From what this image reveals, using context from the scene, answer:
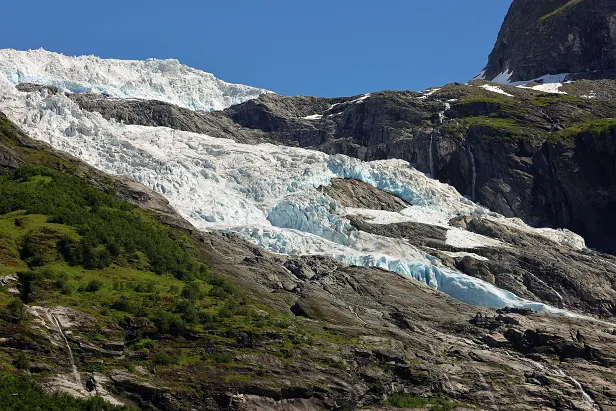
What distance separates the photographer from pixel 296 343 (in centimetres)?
8056

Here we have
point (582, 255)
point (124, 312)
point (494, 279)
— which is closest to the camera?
point (124, 312)

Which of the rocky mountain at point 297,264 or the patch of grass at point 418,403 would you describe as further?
the patch of grass at point 418,403

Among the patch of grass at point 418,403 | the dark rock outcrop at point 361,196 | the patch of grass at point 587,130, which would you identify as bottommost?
the patch of grass at point 418,403

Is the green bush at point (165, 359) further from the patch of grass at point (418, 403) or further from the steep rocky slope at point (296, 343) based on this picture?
the patch of grass at point (418, 403)

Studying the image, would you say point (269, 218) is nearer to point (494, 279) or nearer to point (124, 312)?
point (494, 279)

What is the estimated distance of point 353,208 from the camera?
15650 cm

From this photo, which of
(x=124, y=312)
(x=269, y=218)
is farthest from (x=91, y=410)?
(x=269, y=218)

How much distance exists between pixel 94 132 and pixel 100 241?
68436 millimetres

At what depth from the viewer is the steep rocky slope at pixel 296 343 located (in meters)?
69.1

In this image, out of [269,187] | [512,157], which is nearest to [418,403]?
[269,187]

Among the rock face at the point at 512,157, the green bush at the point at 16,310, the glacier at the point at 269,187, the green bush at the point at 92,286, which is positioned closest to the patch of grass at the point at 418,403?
the green bush at the point at 92,286

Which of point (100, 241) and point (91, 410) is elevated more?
point (100, 241)

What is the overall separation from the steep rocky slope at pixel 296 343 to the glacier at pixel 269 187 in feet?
44.8

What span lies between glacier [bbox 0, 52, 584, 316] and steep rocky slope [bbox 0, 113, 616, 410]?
44.8ft
